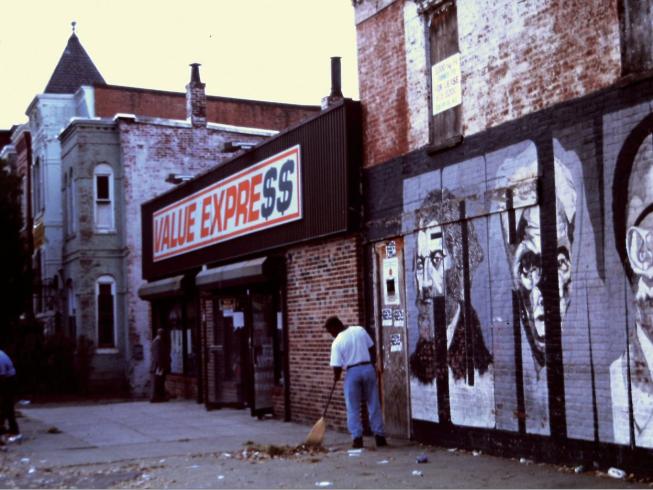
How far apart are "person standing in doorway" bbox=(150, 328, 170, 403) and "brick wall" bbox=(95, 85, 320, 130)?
38.0 feet

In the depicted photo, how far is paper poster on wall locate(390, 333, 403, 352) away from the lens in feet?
44.5

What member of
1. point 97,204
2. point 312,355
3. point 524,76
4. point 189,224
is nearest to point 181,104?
point 97,204

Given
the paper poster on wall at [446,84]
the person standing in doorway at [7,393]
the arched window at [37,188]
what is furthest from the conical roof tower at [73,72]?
the paper poster on wall at [446,84]

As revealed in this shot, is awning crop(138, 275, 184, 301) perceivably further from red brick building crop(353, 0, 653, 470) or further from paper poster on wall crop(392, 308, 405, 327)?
paper poster on wall crop(392, 308, 405, 327)

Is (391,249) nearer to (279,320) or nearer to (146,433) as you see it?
(279,320)

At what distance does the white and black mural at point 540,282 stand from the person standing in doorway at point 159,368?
425 inches

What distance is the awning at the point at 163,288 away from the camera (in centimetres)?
2197

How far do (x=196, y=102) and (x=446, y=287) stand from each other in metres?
20.0

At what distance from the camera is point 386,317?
45.8ft

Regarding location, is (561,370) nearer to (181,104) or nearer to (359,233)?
(359,233)

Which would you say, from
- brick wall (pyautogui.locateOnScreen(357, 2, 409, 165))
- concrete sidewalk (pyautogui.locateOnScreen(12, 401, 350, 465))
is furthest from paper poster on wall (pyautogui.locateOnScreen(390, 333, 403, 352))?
brick wall (pyautogui.locateOnScreen(357, 2, 409, 165))

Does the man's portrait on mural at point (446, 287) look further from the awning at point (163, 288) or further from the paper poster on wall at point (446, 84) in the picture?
the awning at point (163, 288)

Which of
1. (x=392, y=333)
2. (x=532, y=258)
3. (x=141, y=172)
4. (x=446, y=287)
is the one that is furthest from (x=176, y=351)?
(x=532, y=258)

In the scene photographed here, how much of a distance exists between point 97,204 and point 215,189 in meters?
11.7
